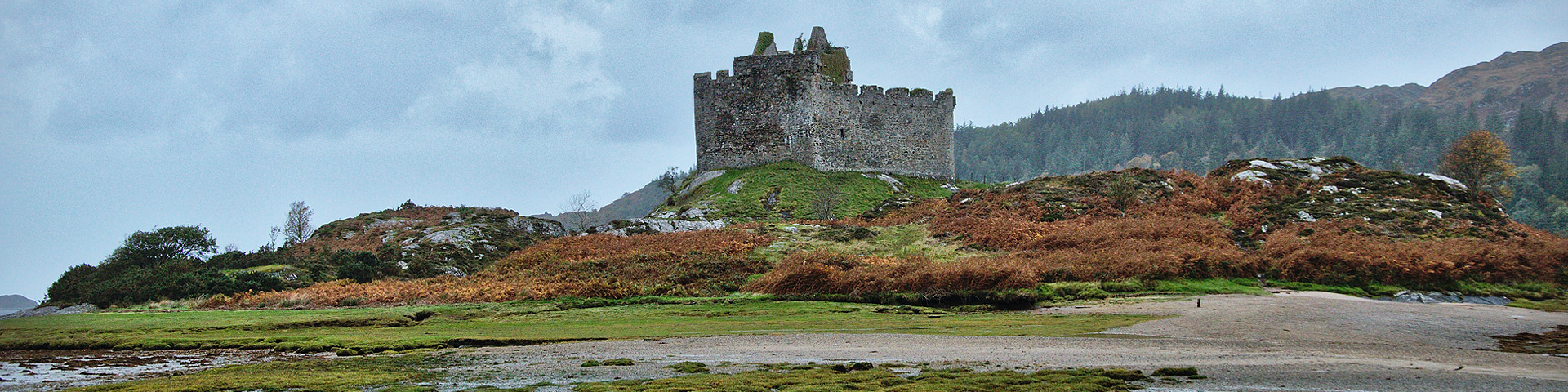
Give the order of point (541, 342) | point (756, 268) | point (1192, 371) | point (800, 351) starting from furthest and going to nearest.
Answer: point (756, 268) < point (541, 342) < point (800, 351) < point (1192, 371)

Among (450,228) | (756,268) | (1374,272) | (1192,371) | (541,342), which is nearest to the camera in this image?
(1192,371)

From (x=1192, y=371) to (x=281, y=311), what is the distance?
20.9 metres

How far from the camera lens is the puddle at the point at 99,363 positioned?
43.8ft

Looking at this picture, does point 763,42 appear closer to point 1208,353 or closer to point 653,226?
point 653,226

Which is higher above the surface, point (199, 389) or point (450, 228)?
point (450, 228)

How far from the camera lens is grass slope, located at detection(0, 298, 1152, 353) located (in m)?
18.0

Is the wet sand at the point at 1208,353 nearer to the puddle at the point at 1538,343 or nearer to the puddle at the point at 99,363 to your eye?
the puddle at the point at 99,363

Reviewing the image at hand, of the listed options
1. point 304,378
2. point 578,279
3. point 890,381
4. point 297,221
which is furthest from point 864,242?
point 297,221

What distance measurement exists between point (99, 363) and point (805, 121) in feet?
124

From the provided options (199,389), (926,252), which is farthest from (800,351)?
(926,252)

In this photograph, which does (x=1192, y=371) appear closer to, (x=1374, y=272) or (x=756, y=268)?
(x=1374, y=272)

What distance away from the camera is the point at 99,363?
15.4 m

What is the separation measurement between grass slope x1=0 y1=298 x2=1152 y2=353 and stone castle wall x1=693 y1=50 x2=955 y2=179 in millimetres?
26345

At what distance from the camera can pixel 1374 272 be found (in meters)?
24.0
